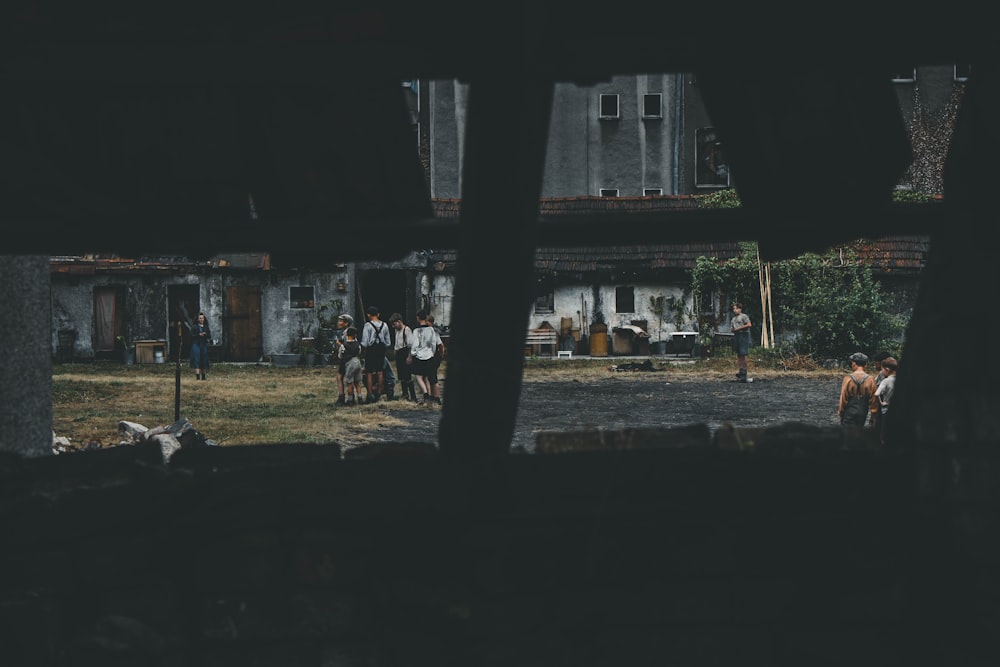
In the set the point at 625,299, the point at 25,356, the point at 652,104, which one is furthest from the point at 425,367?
the point at 652,104

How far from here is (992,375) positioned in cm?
208

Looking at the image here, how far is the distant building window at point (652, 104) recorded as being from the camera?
87.8 ft

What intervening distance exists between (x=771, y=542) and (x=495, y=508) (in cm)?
80

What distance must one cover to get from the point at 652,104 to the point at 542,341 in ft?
30.7

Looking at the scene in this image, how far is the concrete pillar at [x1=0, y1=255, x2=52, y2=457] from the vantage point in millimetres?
5590

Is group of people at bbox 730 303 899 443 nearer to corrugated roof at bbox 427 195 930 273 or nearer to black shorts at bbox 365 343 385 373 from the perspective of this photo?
black shorts at bbox 365 343 385 373

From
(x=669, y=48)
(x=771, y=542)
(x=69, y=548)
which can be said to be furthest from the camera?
(x=771, y=542)

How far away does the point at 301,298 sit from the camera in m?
23.4

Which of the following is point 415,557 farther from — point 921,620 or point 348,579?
point 921,620

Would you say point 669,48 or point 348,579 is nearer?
point 669,48

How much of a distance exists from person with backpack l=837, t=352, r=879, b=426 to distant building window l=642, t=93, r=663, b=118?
20000 mm

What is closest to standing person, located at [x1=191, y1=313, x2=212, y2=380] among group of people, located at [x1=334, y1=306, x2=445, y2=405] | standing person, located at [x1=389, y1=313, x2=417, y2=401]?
group of people, located at [x1=334, y1=306, x2=445, y2=405]

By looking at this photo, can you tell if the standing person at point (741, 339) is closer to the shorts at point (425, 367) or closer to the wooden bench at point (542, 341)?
the shorts at point (425, 367)

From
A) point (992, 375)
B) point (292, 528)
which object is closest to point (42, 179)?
point (292, 528)
